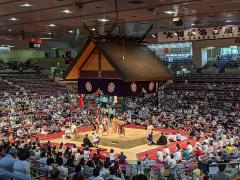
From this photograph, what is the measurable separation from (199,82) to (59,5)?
16308mm

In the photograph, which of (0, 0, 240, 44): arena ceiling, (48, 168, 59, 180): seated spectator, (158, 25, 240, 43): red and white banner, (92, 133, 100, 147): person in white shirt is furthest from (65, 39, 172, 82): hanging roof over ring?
(92, 133, 100, 147): person in white shirt

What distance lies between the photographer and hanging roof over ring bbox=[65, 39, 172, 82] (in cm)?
584

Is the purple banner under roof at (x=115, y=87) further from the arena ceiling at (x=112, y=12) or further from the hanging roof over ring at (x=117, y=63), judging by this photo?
the arena ceiling at (x=112, y=12)

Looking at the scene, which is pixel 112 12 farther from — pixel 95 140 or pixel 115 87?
pixel 115 87

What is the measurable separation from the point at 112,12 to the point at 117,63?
268 inches

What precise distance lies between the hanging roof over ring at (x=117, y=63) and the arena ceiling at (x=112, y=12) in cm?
398

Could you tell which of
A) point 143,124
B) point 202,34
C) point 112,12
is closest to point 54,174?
point 112,12

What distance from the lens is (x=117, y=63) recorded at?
5824 millimetres

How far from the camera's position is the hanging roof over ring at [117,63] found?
584 centimetres

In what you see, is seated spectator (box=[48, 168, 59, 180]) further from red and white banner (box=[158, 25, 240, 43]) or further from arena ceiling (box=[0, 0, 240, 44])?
red and white banner (box=[158, 25, 240, 43])

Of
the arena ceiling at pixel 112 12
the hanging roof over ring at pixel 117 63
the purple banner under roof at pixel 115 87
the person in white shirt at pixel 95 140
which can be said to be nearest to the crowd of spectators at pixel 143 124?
the person in white shirt at pixel 95 140

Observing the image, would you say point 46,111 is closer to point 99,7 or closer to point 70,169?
point 99,7

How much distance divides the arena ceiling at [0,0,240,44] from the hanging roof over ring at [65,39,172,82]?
13.1 feet

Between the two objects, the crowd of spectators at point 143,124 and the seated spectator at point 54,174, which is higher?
the seated spectator at point 54,174
